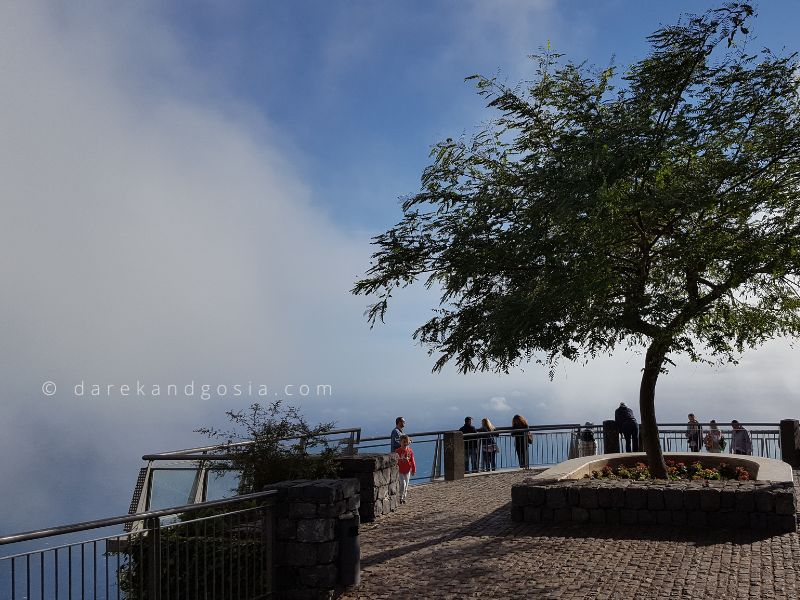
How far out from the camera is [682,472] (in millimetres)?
16531

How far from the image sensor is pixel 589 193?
12.9 metres

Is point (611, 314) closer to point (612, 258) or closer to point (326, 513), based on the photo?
point (612, 258)

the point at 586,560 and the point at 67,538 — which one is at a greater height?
the point at 67,538

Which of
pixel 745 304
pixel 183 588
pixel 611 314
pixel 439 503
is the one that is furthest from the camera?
pixel 745 304

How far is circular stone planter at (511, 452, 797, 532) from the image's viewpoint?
39.1 ft

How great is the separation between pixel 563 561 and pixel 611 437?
13.2 meters

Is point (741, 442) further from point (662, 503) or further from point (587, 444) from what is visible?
point (662, 503)

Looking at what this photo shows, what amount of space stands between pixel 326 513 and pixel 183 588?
176 cm

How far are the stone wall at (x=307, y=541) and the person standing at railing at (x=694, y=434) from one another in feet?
57.8

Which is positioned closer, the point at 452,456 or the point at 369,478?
the point at 369,478

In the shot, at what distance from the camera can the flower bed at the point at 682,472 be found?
15.7 meters

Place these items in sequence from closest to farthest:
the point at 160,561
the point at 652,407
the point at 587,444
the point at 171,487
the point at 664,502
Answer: the point at 160,561
the point at 664,502
the point at 171,487
the point at 652,407
the point at 587,444

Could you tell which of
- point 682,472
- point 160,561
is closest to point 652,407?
point 682,472

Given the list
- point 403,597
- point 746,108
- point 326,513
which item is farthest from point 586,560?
point 746,108
